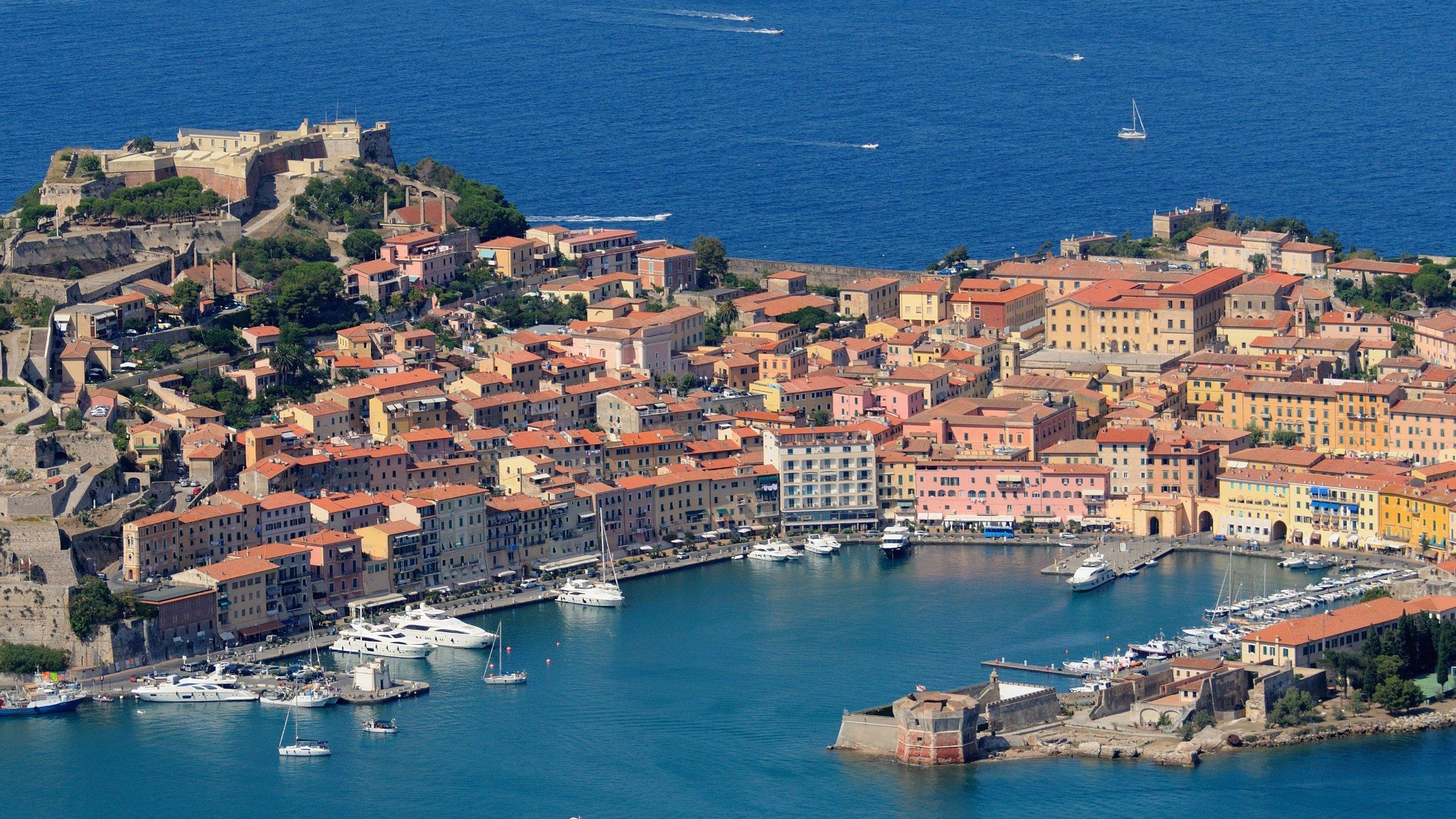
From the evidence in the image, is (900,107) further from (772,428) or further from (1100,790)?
(1100,790)

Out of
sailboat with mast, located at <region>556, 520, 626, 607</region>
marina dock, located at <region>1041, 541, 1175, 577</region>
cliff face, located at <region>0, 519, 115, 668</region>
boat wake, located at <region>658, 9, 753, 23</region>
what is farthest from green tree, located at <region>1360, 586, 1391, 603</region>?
boat wake, located at <region>658, 9, 753, 23</region>

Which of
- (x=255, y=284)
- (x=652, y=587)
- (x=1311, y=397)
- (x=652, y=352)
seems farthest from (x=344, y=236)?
(x=1311, y=397)

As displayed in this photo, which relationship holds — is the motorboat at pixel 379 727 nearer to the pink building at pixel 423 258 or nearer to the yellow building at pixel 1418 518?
the yellow building at pixel 1418 518

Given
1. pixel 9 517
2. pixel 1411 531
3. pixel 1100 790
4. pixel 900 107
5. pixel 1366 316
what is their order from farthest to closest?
pixel 900 107 → pixel 1366 316 → pixel 1411 531 → pixel 9 517 → pixel 1100 790

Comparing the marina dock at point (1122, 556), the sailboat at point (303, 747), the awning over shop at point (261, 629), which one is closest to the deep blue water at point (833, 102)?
the marina dock at point (1122, 556)

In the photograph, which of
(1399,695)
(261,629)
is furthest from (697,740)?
(1399,695)

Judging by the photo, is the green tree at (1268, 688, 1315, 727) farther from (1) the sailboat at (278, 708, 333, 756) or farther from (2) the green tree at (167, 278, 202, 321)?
(2) the green tree at (167, 278, 202, 321)

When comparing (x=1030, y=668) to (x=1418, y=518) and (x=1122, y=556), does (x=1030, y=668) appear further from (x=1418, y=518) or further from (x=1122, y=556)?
(x=1418, y=518)

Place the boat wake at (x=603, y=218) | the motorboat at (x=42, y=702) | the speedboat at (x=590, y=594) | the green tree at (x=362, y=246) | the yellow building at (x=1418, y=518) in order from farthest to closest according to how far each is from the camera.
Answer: the boat wake at (x=603, y=218) → the green tree at (x=362, y=246) → the yellow building at (x=1418, y=518) → the speedboat at (x=590, y=594) → the motorboat at (x=42, y=702)
